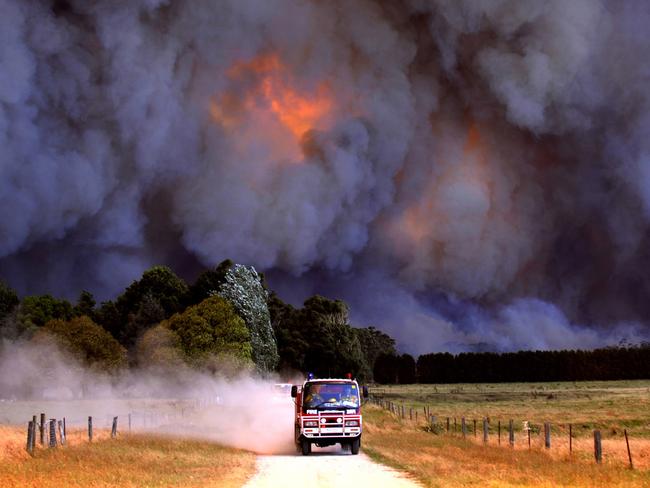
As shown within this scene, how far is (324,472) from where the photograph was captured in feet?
93.2

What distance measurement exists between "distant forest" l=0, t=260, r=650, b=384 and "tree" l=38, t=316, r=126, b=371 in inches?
5.5

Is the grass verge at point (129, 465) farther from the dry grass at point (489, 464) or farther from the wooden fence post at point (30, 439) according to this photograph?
the dry grass at point (489, 464)

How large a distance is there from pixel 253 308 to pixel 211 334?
1252 cm

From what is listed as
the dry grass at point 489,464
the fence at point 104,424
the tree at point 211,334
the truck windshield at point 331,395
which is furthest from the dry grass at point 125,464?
the tree at point 211,334

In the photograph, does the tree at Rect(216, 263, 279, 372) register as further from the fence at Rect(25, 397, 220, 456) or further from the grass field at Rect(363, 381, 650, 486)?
the grass field at Rect(363, 381, 650, 486)

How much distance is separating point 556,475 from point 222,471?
11667 millimetres

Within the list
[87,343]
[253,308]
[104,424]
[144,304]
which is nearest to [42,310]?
[144,304]

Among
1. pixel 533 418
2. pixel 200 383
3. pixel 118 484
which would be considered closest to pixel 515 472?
pixel 118 484

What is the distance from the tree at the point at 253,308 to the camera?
382 ft

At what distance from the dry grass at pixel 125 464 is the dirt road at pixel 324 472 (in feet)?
2.59


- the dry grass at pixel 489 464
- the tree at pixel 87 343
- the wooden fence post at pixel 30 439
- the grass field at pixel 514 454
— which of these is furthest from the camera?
the tree at pixel 87 343

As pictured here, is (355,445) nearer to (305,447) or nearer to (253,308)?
(305,447)

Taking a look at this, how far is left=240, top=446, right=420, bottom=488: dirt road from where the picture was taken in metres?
24.8

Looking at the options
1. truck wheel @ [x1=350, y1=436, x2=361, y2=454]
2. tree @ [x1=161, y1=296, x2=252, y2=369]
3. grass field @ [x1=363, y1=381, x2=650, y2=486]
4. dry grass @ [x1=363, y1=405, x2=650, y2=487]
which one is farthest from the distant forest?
truck wheel @ [x1=350, y1=436, x2=361, y2=454]
